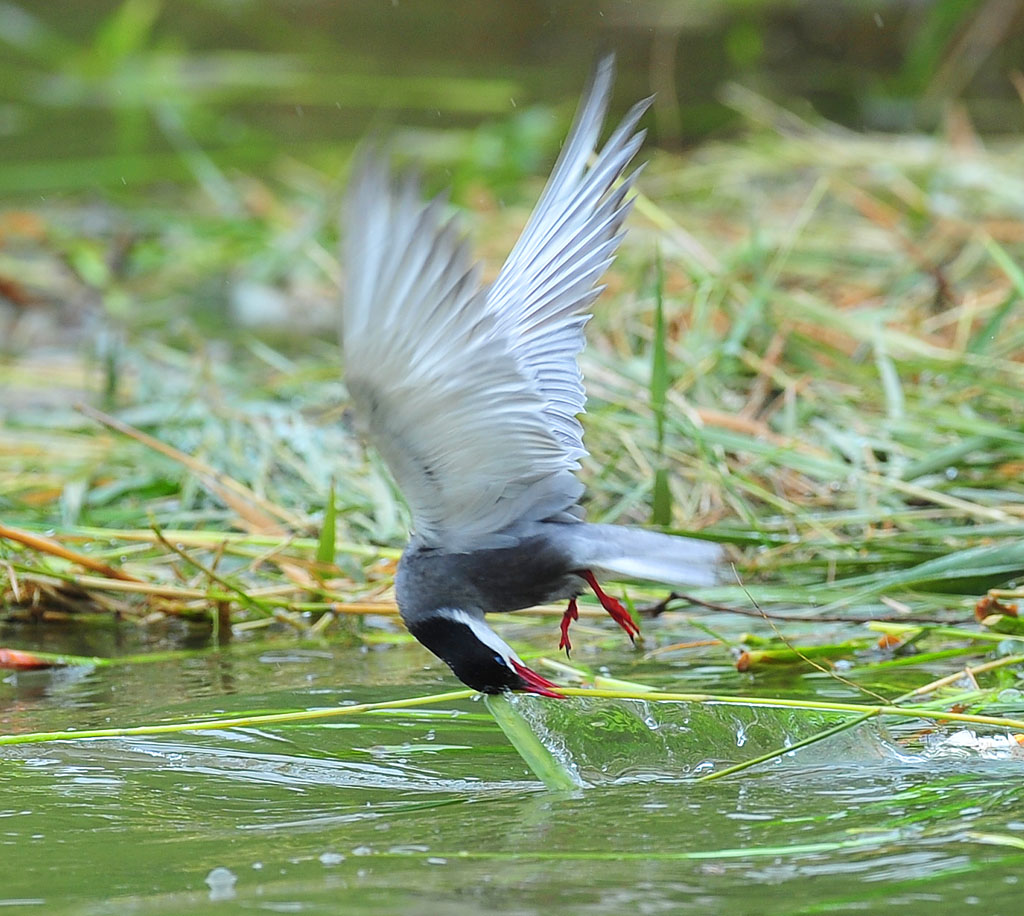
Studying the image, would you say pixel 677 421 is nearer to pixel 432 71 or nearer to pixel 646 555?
pixel 646 555

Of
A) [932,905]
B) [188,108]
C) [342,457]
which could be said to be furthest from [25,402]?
[188,108]

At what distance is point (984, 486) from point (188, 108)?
701cm

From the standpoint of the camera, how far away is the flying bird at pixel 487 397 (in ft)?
6.60

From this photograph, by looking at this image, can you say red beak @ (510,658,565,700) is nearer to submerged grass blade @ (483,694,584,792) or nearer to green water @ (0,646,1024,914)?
submerged grass blade @ (483,694,584,792)

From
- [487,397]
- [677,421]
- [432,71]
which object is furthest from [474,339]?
[432,71]

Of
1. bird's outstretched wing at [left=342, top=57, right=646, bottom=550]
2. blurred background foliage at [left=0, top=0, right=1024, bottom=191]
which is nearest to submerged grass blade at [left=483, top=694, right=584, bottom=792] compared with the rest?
bird's outstretched wing at [left=342, top=57, right=646, bottom=550]

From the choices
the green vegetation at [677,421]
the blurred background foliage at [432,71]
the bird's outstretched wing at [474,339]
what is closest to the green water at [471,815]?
the green vegetation at [677,421]

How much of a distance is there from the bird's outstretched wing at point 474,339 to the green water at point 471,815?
0.42 meters

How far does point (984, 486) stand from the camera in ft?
12.3

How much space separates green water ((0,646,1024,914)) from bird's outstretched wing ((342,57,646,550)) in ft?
1.39

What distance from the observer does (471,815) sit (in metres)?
2.25

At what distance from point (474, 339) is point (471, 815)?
2.26 ft

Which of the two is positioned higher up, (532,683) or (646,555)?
(646,555)

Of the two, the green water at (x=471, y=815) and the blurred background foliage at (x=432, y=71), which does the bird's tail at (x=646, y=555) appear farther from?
the blurred background foliage at (x=432, y=71)
